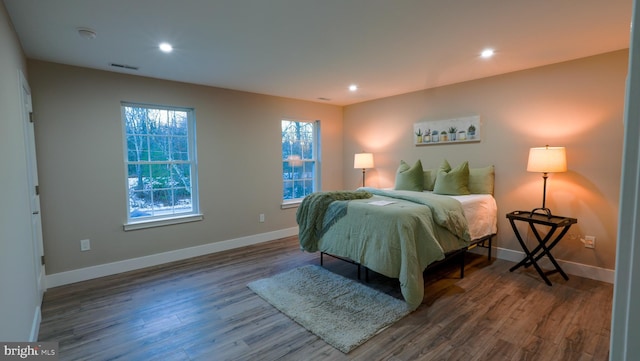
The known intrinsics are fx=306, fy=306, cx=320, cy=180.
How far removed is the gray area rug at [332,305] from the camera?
7.59ft

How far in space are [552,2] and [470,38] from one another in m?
0.66

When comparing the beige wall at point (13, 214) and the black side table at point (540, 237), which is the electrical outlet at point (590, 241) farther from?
the beige wall at point (13, 214)

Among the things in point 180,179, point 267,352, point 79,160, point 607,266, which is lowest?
point 267,352

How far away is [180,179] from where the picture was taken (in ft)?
13.5

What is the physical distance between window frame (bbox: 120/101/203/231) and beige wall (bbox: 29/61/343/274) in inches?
2.6

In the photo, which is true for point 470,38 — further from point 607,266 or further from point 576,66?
point 607,266

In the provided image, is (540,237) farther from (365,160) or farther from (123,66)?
(123,66)

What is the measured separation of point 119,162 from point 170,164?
1.91ft

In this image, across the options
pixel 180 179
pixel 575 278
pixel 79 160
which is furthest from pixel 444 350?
pixel 79 160

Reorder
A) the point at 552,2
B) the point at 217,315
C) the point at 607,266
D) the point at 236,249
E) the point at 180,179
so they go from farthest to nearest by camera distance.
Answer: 1. the point at 236,249
2. the point at 180,179
3. the point at 607,266
4. the point at 217,315
5. the point at 552,2

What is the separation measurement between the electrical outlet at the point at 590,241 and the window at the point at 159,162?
4643 millimetres

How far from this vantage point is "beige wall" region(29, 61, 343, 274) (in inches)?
125

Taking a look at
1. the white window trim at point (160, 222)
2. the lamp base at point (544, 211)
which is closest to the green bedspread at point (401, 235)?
the lamp base at point (544, 211)

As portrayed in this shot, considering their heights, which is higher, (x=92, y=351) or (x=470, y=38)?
(x=470, y=38)
